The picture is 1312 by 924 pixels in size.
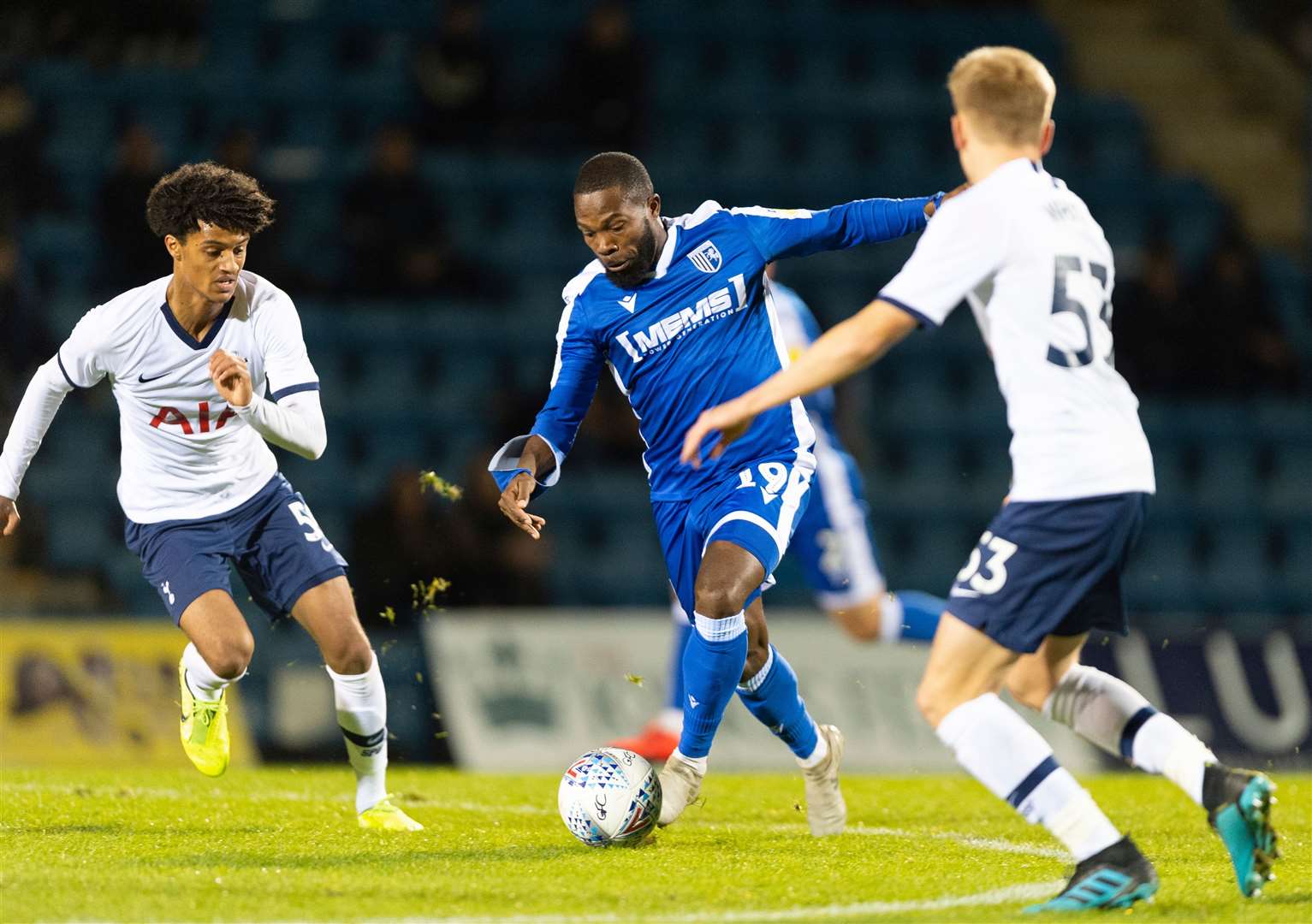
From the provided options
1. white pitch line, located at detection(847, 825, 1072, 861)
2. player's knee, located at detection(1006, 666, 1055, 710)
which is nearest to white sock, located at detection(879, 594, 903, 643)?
white pitch line, located at detection(847, 825, 1072, 861)

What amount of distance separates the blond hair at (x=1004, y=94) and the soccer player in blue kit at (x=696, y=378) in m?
1.35

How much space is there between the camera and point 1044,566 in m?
4.41

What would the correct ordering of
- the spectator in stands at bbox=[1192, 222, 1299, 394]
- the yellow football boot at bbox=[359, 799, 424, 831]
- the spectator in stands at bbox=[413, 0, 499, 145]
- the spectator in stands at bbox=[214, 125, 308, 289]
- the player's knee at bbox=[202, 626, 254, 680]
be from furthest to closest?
the spectator in stands at bbox=[413, 0, 499, 145] < the spectator in stands at bbox=[1192, 222, 1299, 394] < the spectator in stands at bbox=[214, 125, 308, 289] < the yellow football boot at bbox=[359, 799, 424, 831] < the player's knee at bbox=[202, 626, 254, 680]

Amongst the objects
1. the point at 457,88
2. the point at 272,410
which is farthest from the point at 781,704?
the point at 457,88

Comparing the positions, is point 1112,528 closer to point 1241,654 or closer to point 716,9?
point 1241,654

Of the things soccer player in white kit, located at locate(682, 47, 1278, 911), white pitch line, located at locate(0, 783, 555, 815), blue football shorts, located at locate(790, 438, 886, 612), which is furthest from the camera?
blue football shorts, located at locate(790, 438, 886, 612)

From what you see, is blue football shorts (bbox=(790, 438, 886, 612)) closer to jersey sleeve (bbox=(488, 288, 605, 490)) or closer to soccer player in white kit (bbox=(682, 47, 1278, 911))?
jersey sleeve (bbox=(488, 288, 605, 490))

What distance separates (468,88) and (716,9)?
2.68 metres

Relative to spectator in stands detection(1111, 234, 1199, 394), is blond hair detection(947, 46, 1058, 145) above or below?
above

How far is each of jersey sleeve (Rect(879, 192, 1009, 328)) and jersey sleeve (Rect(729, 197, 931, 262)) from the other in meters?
1.49

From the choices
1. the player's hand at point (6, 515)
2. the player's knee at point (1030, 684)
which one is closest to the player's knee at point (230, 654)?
the player's hand at point (6, 515)

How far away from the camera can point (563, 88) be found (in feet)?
43.7

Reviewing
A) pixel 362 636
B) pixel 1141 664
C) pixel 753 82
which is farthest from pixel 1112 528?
pixel 753 82

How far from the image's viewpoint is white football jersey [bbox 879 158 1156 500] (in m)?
4.44
